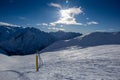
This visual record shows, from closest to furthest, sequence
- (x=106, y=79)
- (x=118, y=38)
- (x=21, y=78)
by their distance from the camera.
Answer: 1. (x=106, y=79)
2. (x=21, y=78)
3. (x=118, y=38)

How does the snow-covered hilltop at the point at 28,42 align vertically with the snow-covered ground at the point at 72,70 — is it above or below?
above

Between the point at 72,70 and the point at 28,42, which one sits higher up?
the point at 28,42

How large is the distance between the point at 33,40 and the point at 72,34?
39.1m

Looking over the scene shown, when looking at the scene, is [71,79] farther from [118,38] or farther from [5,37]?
[5,37]

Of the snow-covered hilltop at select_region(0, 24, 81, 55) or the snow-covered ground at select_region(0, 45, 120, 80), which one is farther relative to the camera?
the snow-covered hilltop at select_region(0, 24, 81, 55)

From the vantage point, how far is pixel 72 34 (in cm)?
14988

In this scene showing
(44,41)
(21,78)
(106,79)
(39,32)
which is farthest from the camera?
(39,32)

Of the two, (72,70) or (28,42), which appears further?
(28,42)

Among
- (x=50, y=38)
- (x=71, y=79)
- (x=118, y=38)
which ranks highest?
(x=50, y=38)

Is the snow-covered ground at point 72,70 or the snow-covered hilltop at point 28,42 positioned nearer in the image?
the snow-covered ground at point 72,70

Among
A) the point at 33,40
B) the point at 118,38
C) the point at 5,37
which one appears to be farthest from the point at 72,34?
the point at 118,38

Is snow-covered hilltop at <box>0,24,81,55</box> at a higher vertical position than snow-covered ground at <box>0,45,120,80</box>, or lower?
higher

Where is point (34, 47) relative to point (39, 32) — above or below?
below

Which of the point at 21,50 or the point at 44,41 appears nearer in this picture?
the point at 21,50
